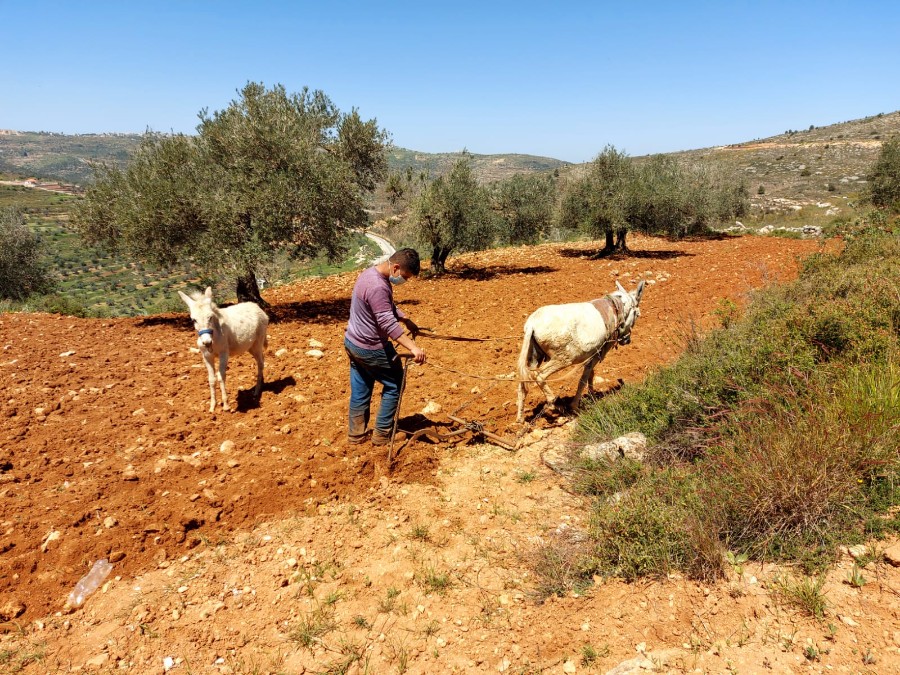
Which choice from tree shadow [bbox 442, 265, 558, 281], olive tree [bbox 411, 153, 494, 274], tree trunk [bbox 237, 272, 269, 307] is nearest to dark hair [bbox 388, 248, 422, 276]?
tree trunk [bbox 237, 272, 269, 307]

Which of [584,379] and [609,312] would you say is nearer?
[609,312]

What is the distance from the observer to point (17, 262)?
3412 cm

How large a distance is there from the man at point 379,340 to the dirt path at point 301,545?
0.48m

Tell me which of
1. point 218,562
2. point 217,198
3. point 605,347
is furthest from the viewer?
point 217,198

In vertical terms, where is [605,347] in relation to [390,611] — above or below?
above

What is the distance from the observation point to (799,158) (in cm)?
6197

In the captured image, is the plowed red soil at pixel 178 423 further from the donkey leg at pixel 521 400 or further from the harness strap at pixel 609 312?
the harness strap at pixel 609 312

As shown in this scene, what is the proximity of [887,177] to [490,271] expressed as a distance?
83.1 feet

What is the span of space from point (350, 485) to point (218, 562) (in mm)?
1528

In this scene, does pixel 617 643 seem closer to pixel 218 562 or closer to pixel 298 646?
pixel 298 646

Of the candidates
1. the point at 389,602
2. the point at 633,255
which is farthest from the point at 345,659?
the point at 633,255

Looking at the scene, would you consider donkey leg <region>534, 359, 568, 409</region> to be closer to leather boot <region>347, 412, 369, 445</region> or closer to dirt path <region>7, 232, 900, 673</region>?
dirt path <region>7, 232, 900, 673</region>

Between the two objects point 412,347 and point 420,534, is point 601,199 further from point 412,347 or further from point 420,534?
point 420,534

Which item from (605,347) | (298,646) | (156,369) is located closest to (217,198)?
(156,369)
